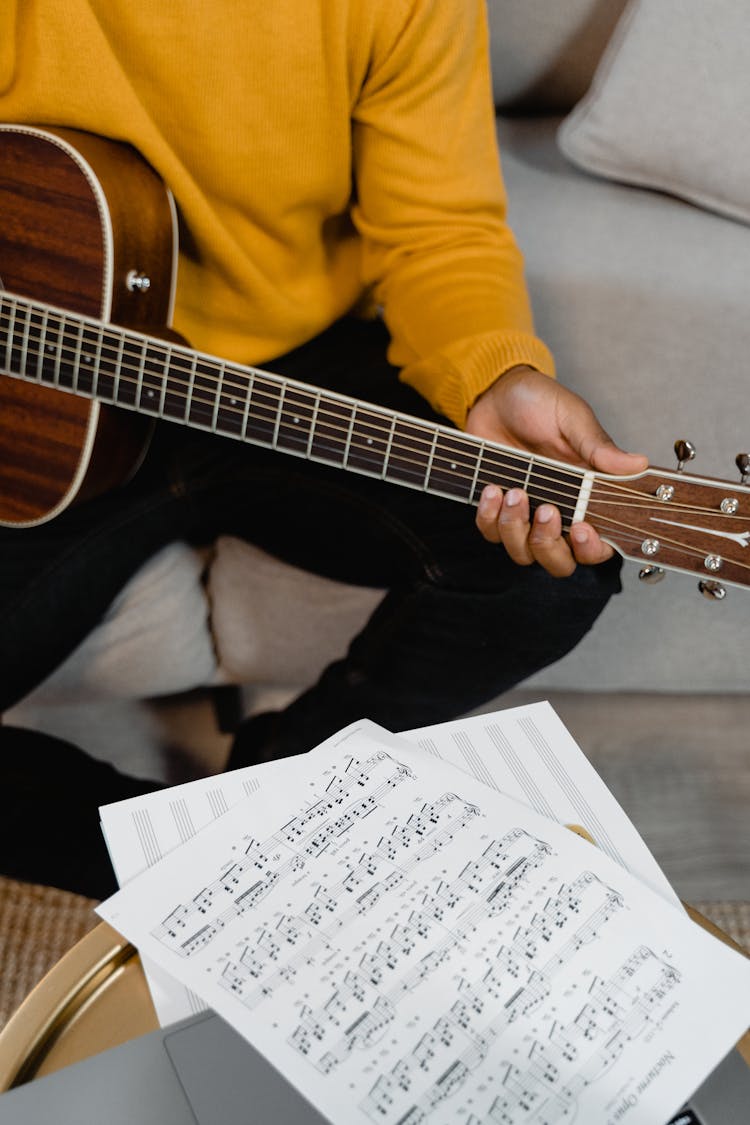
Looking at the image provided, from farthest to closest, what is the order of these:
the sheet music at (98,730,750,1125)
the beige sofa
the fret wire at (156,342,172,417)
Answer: the beige sofa, the fret wire at (156,342,172,417), the sheet music at (98,730,750,1125)

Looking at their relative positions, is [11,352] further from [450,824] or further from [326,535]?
[450,824]

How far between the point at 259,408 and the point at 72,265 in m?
0.22

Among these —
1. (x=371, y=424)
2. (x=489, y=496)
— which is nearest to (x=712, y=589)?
(x=489, y=496)

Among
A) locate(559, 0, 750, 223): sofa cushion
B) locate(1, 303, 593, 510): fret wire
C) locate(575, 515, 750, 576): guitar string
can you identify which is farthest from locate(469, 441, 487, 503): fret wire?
locate(559, 0, 750, 223): sofa cushion

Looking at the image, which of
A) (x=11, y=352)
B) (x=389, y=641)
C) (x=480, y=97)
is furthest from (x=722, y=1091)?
(x=480, y=97)

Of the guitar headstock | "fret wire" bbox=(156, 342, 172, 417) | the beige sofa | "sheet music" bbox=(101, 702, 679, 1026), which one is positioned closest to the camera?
"sheet music" bbox=(101, 702, 679, 1026)

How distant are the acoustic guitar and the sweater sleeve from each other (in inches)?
6.1

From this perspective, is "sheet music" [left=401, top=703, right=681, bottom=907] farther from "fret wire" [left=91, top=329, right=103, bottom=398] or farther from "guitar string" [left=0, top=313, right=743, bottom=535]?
"fret wire" [left=91, top=329, right=103, bottom=398]

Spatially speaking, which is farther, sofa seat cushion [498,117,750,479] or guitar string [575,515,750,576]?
sofa seat cushion [498,117,750,479]

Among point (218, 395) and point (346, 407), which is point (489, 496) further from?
point (218, 395)

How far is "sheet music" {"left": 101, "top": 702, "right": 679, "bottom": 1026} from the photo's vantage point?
53 centimetres

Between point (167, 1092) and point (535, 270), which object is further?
point (535, 270)

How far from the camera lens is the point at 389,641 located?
3.29 feet

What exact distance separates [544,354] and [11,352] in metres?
0.49
